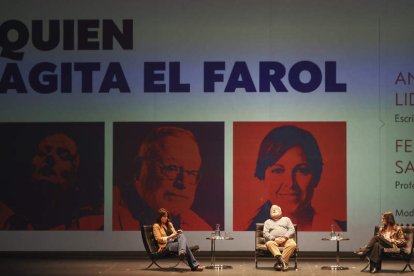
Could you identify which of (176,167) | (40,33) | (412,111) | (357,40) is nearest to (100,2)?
(40,33)

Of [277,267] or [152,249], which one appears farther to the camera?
Result: [152,249]

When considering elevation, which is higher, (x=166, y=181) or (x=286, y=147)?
(x=286, y=147)

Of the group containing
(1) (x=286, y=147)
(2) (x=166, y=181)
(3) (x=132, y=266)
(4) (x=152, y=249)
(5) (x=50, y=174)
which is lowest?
(3) (x=132, y=266)

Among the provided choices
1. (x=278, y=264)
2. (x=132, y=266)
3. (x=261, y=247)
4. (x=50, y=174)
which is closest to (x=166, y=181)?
(x=132, y=266)

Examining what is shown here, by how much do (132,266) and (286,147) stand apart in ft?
10.3

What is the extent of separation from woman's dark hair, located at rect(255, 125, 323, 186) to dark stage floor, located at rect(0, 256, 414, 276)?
4.67 ft

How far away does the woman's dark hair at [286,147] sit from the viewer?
13883mm

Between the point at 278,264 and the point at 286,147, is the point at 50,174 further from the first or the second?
the point at 278,264

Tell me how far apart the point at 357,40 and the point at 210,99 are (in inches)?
101

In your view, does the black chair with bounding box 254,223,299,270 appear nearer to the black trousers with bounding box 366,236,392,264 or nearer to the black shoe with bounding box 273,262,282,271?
the black shoe with bounding box 273,262,282,271

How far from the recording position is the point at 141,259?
13938 millimetres

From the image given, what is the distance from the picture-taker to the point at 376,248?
12016mm

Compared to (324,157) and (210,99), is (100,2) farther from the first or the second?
(324,157)

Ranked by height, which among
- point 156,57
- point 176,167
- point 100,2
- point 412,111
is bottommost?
point 176,167
